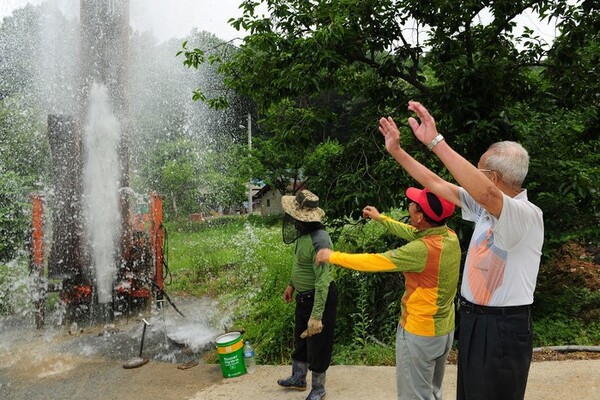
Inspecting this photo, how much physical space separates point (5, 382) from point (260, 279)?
454 centimetres

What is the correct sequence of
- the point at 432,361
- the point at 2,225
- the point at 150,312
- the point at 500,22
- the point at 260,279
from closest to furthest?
the point at 432,361 → the point at 500,22 → the point at 150,312 → the point at 260,279 → the point at 2,225

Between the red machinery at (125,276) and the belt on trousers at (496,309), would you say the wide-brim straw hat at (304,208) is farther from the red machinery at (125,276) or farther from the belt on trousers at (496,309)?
the red machinery at (125,276)

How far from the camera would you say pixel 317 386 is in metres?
4.06

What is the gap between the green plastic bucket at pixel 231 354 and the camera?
4.73 m

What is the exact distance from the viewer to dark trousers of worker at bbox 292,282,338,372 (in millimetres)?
3973

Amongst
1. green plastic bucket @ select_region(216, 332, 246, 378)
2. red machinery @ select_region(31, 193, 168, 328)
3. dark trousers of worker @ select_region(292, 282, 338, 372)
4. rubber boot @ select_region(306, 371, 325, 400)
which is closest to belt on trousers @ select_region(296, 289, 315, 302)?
dark trousers of worker @ select_region(292, 282, 338, 372)

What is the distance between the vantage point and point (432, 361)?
2.87m

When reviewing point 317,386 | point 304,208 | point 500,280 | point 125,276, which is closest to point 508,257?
point 500,280

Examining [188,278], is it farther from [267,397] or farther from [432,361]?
[432,361]

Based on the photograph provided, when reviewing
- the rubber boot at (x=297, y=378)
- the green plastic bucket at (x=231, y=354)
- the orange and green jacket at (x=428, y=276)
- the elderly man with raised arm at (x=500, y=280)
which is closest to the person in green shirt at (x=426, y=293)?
the orange and green jacket at (x=428, y=276)

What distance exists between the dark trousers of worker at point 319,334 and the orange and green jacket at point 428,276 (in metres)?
1.17

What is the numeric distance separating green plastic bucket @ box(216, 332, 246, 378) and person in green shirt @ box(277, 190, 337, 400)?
2.64 feet

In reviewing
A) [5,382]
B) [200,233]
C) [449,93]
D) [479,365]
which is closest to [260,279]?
[5,382]

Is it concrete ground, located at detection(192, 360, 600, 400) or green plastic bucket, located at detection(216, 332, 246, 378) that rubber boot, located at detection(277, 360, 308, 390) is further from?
green plastic bucket, located at detection(216, 332, 246, 378)
